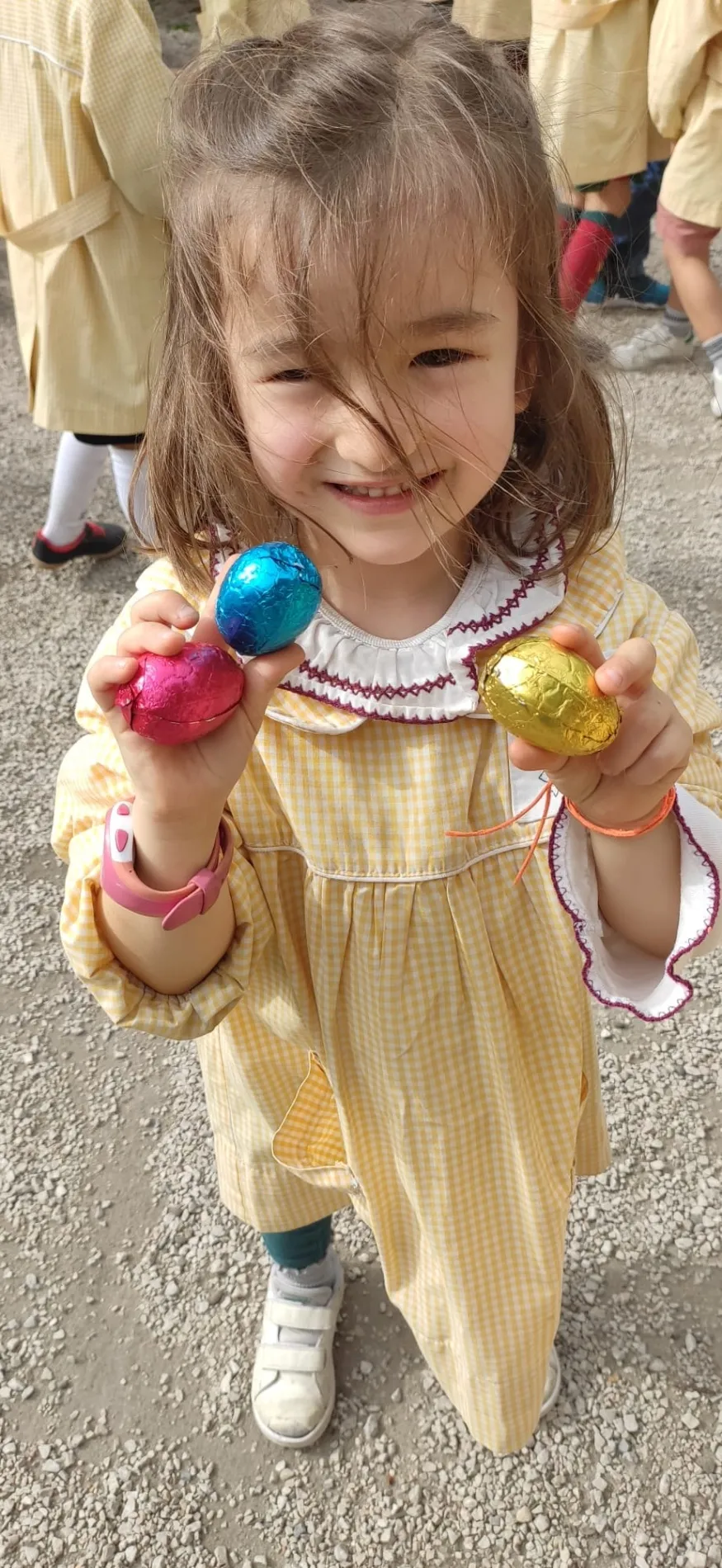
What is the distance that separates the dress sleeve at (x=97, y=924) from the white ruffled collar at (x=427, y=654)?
0.19m

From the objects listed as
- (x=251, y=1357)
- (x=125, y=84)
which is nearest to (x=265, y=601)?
(x=251, y=1357)

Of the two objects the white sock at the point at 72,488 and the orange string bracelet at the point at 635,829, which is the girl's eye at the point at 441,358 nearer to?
the orange string bracelet at the point at 635,829

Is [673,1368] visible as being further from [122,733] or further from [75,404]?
[75,404]

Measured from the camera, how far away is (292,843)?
4.26 ft

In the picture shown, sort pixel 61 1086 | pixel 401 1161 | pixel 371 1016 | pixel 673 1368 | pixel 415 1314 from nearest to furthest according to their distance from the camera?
pixel 371 1016 → pixel 401 1161 → pixel 415 1314 → pixel 673 1368 → pixel 61 1086

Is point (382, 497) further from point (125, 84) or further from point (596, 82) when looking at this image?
point (596, 82)

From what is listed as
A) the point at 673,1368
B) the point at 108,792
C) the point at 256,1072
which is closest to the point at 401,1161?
the point at 256,1072

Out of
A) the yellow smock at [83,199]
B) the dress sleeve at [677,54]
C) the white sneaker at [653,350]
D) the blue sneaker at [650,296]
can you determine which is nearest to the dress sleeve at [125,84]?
the yellow smock at [83,199]

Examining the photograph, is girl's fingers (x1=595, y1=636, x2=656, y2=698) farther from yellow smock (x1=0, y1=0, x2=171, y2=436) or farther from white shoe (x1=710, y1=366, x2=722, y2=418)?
white shoe (x1=710, y1=366, x2=722, y2=418)

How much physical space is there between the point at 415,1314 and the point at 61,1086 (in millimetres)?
1090

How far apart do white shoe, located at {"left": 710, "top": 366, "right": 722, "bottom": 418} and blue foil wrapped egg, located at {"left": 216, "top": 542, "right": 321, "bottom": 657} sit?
3749 millimetres

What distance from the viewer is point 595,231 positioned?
13.3 feet

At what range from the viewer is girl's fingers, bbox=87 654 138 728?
1.00m

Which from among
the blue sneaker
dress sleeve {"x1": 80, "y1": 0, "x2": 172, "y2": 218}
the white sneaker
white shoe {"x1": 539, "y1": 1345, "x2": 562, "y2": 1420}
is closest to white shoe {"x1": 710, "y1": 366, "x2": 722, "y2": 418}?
the white sneaker
